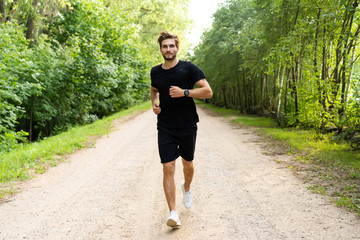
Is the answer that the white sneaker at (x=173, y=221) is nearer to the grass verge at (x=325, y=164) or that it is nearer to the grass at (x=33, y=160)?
the grass verge at (x=325, y=164)

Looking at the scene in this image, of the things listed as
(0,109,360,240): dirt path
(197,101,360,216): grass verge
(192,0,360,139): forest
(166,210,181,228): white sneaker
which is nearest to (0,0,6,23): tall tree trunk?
(0,109,360,240): dirt path

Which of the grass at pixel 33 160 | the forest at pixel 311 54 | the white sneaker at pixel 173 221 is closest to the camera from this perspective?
the white sneaker at pixel 173 221

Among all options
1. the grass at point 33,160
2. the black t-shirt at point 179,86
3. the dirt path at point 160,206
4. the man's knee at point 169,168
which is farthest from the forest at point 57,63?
the man's knee at point 169,168

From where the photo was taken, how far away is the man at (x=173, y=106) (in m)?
3.94

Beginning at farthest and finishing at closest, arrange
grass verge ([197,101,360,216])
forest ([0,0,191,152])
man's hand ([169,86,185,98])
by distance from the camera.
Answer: forest ([0,0,191,152]) < grass verge ([197,101,360,216]) < man's hand ([169,86,185,98])

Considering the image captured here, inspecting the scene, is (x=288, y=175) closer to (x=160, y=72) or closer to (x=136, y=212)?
(x=136, y=212)

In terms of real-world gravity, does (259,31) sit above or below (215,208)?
above

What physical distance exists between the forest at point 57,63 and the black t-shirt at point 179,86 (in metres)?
7.09

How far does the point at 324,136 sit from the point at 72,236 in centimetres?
856

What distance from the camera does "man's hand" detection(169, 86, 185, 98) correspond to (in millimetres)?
3779

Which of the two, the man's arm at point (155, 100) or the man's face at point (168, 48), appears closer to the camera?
the man's face at point (168, 48)

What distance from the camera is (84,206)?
16.2ft

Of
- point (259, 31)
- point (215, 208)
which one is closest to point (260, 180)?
point (215, 208)

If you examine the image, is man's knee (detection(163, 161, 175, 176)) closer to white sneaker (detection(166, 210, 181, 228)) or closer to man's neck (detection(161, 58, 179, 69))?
white sneaker (detection(166, 210, 181, 228))
